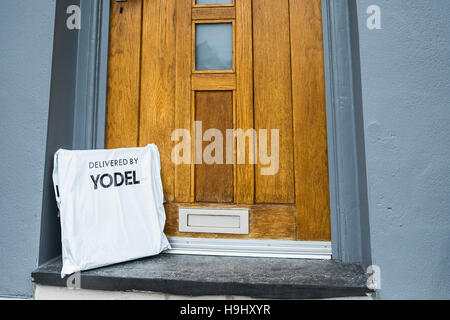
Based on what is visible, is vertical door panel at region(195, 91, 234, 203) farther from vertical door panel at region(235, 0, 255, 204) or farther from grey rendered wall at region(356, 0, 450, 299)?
grey rendered wall at region(356, 0, 450, 299)

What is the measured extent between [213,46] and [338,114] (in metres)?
0.68

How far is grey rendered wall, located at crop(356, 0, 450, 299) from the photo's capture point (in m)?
0.95

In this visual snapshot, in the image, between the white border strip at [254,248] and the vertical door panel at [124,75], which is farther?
the vertical door panel at [124,75]

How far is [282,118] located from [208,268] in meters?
0.74

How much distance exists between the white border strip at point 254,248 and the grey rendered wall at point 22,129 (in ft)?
1.93

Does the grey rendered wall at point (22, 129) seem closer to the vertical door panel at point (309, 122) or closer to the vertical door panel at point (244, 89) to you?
the vertical door panel at point (244, 89)

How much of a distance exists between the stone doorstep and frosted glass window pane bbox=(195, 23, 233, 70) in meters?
0.93

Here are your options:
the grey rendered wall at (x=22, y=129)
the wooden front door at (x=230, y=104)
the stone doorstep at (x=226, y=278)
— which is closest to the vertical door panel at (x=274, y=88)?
the wooden front door at (x=230, y=104)

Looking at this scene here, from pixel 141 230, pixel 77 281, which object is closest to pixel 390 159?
pixel 141 230

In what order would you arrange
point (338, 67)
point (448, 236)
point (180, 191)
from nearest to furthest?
point (448, 236)
point (338, 67)
point (180, 191)

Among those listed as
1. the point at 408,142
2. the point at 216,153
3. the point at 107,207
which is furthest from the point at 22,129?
the point at 408,142

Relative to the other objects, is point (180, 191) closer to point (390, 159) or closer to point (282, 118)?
point (282, 118)

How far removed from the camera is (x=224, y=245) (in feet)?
4.09

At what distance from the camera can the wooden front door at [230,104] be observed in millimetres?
1244
